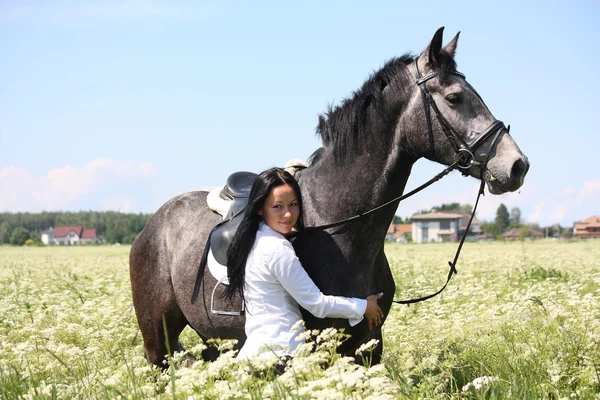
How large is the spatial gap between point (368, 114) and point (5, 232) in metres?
148

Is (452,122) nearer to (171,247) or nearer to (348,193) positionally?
(348,193)

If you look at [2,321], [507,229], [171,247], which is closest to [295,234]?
[171,247]

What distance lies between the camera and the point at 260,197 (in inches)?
170

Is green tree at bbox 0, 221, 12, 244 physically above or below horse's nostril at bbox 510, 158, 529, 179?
above

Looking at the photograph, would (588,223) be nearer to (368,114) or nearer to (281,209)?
(368,114)

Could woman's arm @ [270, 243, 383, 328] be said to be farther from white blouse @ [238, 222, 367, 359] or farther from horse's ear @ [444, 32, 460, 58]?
horse's ear @ [444, 32, 460, 58]

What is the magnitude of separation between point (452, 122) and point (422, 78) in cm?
38

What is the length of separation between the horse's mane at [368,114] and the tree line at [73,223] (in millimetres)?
132071

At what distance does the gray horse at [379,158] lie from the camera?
165 inches

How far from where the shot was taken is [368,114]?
4.53 m

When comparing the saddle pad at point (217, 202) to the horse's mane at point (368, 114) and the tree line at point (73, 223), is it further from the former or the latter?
the tree line at point (73, 223)

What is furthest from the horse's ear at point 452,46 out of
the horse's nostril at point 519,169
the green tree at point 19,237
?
the green tree at point 19,237

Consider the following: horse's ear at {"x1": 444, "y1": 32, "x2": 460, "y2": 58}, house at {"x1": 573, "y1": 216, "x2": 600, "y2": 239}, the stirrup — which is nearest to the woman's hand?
the stirrup

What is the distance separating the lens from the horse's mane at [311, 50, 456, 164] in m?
4.47
